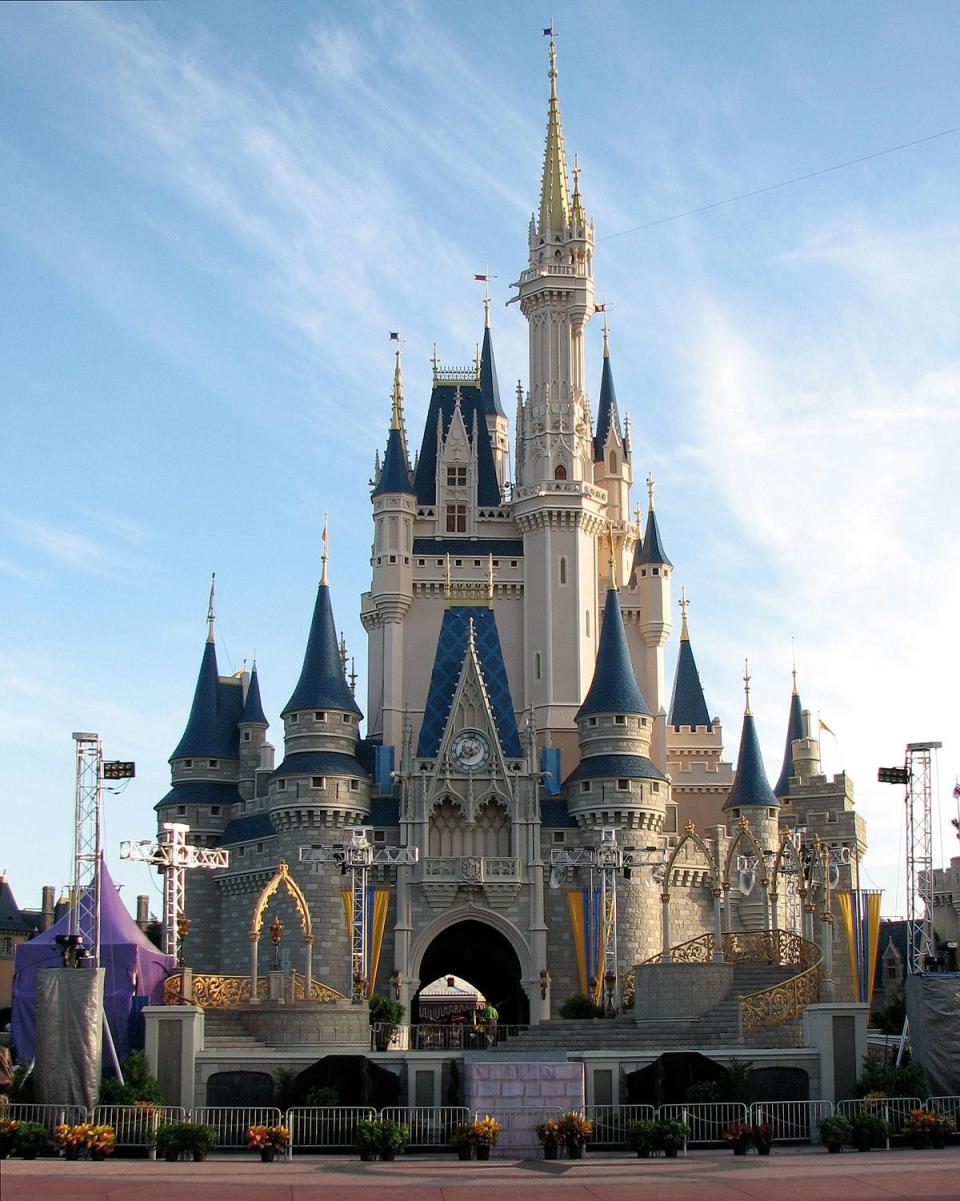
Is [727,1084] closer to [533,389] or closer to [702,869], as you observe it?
[702,869]

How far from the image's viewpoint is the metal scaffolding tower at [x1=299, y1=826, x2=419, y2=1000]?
52.2 metres

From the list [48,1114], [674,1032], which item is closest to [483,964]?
[674,1032]

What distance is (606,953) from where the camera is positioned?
58.8m

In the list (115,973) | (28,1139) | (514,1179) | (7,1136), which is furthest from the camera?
(115,973)

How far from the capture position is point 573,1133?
3145 centimetres

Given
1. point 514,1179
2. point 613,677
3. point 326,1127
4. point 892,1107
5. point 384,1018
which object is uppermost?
point 613,677

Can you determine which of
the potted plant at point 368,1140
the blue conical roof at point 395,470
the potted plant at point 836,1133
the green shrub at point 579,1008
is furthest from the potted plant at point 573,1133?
the blue conical roof at point 395,470

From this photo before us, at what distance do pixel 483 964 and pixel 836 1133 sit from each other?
125ft

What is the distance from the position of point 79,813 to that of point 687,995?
15875 millimetres

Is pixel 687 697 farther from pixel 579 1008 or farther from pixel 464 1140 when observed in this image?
pixel 464 1140

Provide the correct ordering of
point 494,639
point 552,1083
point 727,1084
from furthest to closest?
point 494,639
point 727,1084
point 552,1083

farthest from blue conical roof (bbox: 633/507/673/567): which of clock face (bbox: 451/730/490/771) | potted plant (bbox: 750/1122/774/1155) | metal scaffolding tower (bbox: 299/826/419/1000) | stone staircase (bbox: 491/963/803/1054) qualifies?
potted plant (bbox: 750/1122/774/1155)

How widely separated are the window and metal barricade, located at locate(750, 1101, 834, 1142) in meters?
42.0

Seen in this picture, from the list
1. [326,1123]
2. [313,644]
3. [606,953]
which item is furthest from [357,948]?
[326,1123]
